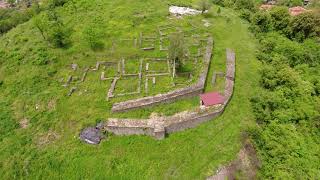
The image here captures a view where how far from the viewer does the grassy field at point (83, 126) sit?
20.4m

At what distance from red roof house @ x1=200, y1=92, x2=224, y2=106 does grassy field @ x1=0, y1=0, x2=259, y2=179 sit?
99 centimetres

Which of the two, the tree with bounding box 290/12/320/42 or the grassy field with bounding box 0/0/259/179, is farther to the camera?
the tree with bounding box 290/12/320/42

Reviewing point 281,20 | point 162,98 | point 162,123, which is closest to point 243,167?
point 162,123

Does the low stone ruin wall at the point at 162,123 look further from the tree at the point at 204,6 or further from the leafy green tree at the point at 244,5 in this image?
Result: the leafy green tree at the point at 244,5

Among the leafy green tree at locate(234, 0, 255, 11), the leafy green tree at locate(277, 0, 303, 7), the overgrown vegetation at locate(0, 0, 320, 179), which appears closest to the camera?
the overgrown vegetation at locate(0, 0, 320, 179)

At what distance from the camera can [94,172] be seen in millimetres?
20062

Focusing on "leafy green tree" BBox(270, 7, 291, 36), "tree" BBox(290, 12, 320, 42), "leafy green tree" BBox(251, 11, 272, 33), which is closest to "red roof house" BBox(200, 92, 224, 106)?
"leafy green tree" BBox(251, 11, 272, 33)

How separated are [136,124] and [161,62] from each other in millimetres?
8823

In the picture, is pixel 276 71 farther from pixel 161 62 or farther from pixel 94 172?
pixel 94 172

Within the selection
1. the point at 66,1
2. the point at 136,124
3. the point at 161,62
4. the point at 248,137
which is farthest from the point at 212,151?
the point at 66,1

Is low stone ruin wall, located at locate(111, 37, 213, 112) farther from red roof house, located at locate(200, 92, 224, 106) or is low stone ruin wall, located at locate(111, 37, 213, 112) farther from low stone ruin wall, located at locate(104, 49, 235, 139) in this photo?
low stone ruin wall, located at locate(104, 49, 235, 139)

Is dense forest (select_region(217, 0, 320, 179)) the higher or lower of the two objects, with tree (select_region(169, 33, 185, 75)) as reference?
lower

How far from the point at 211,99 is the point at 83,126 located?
33.3ft

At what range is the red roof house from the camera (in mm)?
24186
